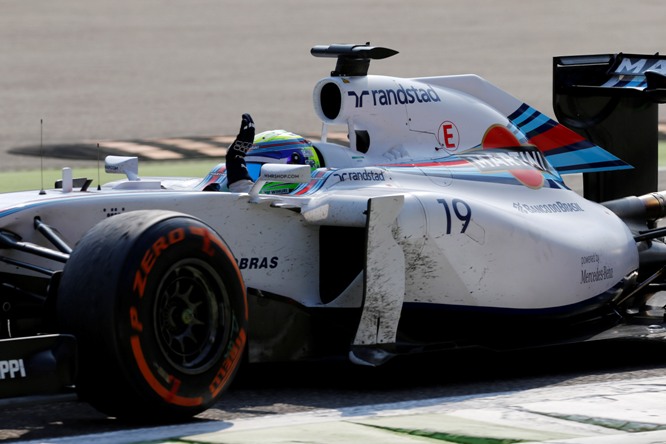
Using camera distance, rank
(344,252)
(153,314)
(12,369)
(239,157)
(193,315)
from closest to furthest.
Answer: (12,369) < (153,314) < (193,315) < (344,252) < (239,157)

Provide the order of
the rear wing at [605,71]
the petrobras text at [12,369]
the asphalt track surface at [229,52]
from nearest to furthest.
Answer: the petrobras text at [12,369], the rear wing at [605,71], the asphalt track surface at [229,52]

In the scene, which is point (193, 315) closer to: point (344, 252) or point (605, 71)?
point (344, 252)

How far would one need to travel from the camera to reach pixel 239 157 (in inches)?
289

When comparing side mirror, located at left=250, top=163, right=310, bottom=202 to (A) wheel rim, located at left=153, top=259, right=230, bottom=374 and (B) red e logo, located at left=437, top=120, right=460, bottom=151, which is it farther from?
(B) red e logo, located at left=437, top=120, right=460, bottom=151

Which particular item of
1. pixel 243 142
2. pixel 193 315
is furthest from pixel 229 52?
pixel 193 315

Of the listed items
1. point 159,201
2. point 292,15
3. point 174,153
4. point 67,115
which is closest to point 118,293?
point 159,201

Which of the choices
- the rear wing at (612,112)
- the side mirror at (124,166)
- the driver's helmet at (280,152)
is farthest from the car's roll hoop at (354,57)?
the rear wing at (612,112)

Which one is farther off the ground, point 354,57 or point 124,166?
point 354,57

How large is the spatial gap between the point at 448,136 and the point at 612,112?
185 cm

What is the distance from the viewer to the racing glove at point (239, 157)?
7297 millimetres

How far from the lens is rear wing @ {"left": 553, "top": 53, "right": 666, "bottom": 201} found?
9.55 metres

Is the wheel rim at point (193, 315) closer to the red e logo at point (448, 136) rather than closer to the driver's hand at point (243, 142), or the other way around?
the driver's hand at point (243, 142)

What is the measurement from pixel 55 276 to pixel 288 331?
1.52 meters

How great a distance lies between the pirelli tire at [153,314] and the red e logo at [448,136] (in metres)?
2.51
